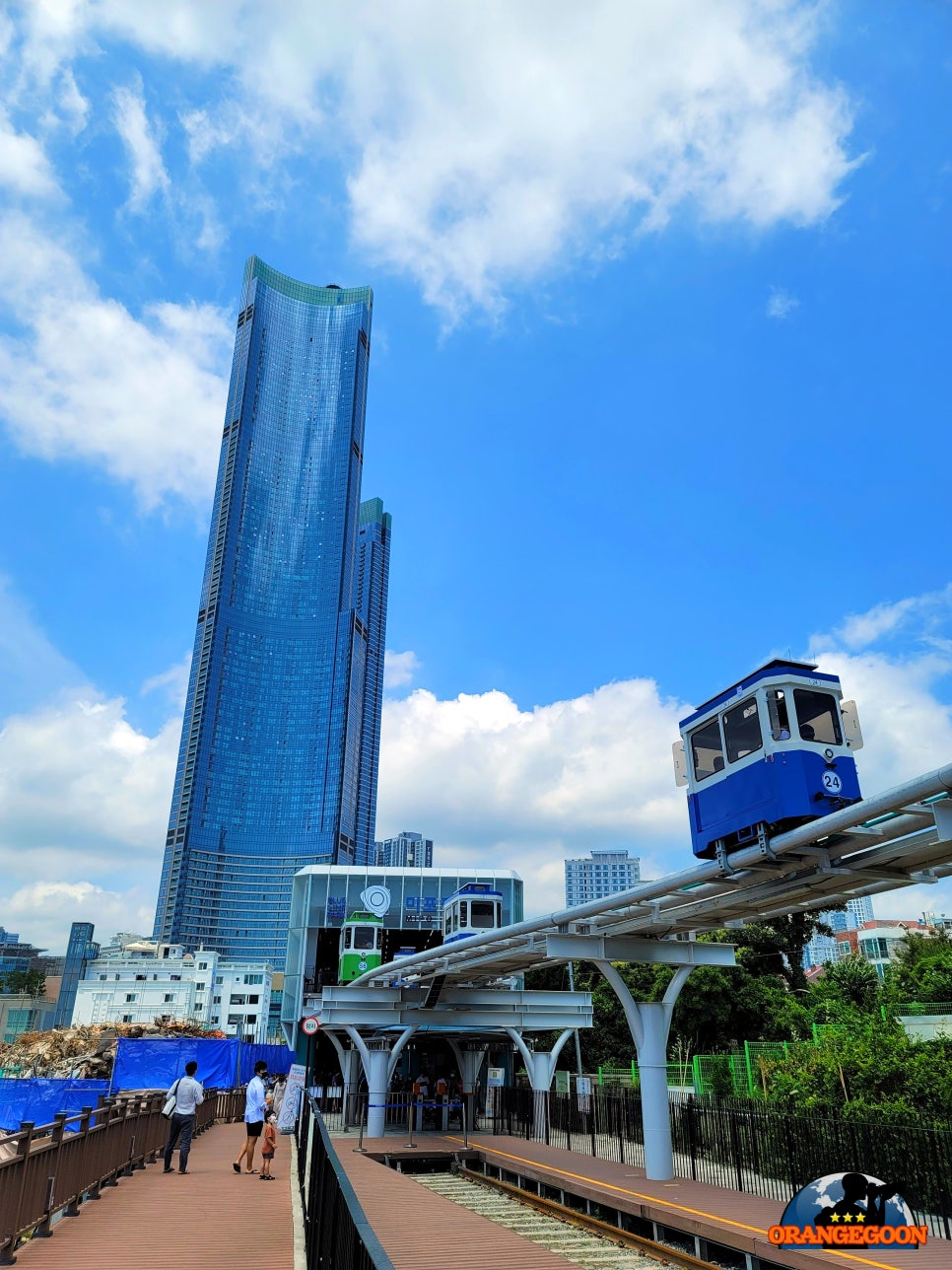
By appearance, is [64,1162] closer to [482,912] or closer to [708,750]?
[708,750]

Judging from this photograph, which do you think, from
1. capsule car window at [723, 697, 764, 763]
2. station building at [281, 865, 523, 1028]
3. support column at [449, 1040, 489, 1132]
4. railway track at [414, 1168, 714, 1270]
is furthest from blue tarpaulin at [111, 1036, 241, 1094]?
capsule car window at [723, 697, 764, 763]

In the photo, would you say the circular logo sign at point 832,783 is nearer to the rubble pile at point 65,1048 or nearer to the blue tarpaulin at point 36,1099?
the blue tarpaulin at point 36,1099

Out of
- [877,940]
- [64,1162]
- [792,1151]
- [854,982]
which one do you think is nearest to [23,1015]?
[877,940]

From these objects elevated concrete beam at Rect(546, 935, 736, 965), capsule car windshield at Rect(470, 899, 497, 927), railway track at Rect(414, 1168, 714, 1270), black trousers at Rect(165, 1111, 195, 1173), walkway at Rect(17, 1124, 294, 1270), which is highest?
capsule car windshield at Rect(470, 899, 497, 927)

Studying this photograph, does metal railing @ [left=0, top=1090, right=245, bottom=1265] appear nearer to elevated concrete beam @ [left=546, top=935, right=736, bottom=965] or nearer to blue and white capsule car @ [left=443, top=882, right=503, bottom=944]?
elevated concrete beam @ [left=546, top=935, right=736, bottom=965]

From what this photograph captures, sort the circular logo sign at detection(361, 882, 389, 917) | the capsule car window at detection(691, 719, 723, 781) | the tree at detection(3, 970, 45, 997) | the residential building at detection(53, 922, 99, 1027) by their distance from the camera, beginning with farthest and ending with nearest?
the tree at detection(3, 970, 45, 997), the residential building at detection(53, 922, 99, 1027), the circular logo sign at detection(361, 882, 389, 917), the capsule car window at detection(691, 719, 723, 781)

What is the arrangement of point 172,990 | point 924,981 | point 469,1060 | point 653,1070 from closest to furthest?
point 653,1070, point 469,1060, point 924,981, point 172,990

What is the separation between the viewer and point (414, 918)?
49.7m

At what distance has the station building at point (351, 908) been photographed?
157ft

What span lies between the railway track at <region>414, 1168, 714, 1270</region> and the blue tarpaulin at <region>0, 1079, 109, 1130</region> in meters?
10.6

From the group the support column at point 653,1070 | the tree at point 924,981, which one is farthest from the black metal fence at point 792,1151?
the tree at point 924,981

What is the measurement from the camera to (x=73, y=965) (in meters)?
122

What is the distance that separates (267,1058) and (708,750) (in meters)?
46.0

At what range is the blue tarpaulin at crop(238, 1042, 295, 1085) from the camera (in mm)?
41625
